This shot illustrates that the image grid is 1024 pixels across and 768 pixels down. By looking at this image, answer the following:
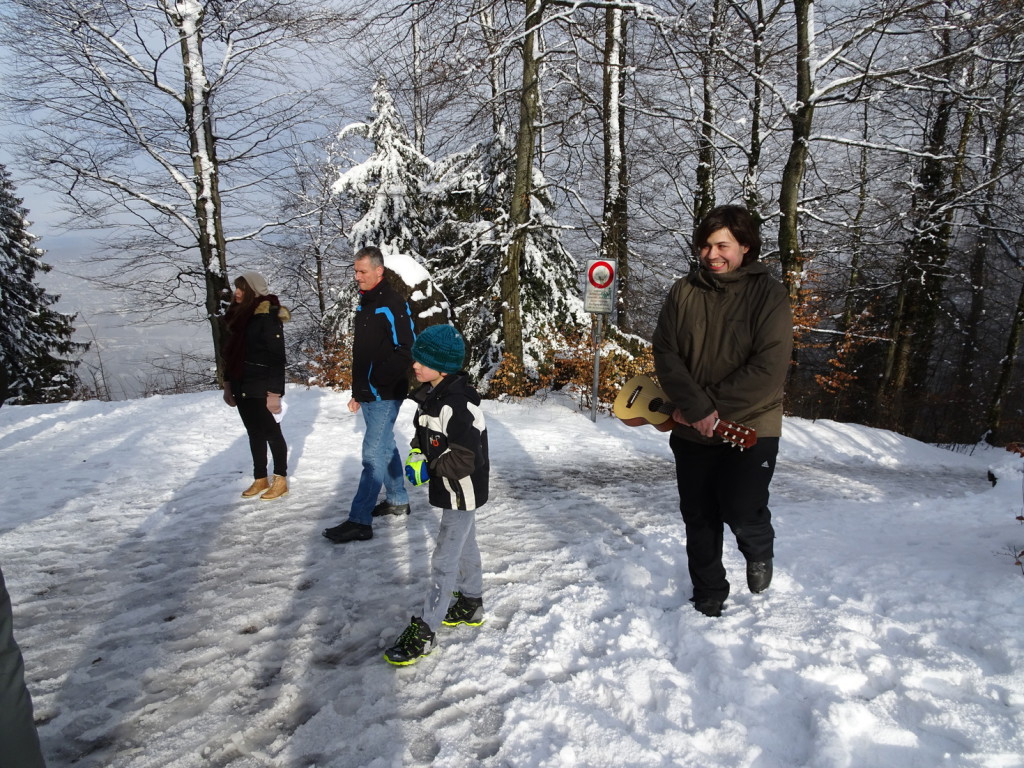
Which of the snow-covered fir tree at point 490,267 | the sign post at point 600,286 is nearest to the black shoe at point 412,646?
the sign post at point 600,286

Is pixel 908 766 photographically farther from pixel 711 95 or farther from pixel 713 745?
pixel 711 95

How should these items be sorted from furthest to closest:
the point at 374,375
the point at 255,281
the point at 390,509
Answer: the point at 390,509 < the point at 255,281 < the point at 374,375

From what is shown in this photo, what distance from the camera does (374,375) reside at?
4.20 m

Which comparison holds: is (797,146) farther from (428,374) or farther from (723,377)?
(428,374)

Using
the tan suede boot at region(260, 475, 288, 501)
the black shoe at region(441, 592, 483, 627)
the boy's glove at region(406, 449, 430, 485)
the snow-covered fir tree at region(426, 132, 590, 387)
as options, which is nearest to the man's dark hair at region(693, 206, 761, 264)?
the boy's glove at region(406, 449, 430, 485)

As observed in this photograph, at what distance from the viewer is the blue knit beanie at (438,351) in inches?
110

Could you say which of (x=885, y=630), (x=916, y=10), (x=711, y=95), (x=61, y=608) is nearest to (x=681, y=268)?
(x=711, y=95)

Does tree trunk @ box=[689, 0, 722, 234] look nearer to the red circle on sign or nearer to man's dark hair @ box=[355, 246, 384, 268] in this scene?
the red circle on sign

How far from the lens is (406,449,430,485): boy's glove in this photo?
2.71 m

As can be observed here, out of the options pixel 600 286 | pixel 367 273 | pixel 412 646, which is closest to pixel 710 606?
pixel 412 646

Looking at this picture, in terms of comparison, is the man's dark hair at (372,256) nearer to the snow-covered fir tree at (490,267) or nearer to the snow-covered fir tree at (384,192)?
the snow-covered fir tree at (490,267)

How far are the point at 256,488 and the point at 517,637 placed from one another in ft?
11.1

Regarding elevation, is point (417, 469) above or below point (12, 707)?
above

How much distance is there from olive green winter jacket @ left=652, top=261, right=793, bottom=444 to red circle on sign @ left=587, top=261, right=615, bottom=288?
19.1 ft
